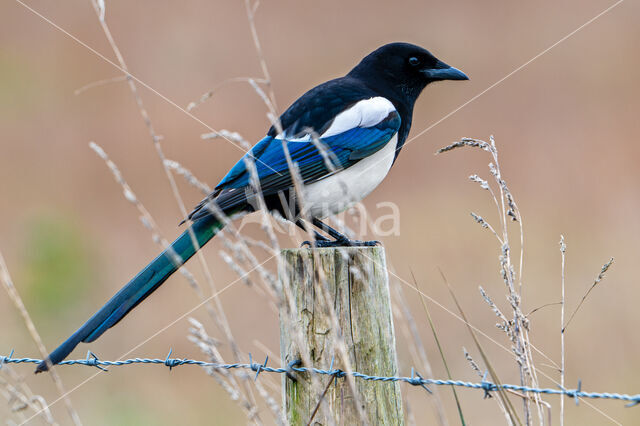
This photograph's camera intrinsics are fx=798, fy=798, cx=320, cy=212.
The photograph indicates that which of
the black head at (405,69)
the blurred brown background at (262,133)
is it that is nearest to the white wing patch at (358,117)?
the black head at (405,69)

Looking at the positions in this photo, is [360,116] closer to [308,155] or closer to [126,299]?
[308,155]

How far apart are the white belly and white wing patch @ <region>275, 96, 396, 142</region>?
0.13 m

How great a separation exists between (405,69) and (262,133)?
156 inches

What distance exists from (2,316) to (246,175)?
9.77 feet

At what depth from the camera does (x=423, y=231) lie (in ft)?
22.4

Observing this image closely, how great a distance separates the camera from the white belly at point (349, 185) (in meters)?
3.43

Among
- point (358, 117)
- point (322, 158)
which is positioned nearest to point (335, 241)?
→ point (322, 158)

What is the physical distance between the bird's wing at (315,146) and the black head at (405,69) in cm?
33

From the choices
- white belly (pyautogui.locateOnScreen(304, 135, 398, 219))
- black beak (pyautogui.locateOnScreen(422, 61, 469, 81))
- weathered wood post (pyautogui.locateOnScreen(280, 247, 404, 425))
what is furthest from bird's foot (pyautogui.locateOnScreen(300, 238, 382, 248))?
black beak (pyautogui.locateOnScreen(422, 61, 469, 81))

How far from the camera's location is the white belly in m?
3.43

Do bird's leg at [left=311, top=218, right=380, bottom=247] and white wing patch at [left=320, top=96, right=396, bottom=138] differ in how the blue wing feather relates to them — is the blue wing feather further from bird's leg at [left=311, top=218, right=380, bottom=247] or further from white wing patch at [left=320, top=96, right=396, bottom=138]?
bird's leg at [left=311, top=218, right=380, bottom=247]

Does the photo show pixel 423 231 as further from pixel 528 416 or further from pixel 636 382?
pixel 528 416

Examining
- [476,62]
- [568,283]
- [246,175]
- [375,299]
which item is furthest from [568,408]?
[476,62]

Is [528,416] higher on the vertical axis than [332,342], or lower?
lower
